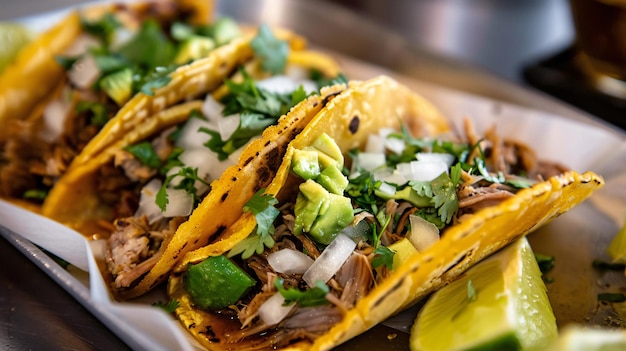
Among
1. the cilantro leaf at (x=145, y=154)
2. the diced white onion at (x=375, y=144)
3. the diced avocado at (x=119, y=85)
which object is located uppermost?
the diced avocado at (x=119, y=85)

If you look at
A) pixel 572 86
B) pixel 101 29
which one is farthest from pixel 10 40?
pixel 572 86

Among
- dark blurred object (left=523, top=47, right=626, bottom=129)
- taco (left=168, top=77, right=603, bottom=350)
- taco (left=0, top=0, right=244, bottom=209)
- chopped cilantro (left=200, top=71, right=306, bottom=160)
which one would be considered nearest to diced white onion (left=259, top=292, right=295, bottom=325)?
taco (left=168, top=77, right=603, bottom=350)

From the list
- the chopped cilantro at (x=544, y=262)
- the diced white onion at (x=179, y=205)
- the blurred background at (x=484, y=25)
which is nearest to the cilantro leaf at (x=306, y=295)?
the diced white onion at (x=179, y=205)

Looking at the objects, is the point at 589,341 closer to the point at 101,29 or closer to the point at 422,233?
the point at 422,233

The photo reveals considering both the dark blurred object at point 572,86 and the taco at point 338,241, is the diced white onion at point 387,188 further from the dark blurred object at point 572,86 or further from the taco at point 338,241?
the dark blurred object at point 572,86

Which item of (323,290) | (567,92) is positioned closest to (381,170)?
(323,290)

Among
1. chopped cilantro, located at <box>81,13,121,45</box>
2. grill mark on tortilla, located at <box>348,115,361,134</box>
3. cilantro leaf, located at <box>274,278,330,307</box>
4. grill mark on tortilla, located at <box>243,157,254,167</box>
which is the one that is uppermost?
chopped cilantro, located at <box>81,13,121,45</box>

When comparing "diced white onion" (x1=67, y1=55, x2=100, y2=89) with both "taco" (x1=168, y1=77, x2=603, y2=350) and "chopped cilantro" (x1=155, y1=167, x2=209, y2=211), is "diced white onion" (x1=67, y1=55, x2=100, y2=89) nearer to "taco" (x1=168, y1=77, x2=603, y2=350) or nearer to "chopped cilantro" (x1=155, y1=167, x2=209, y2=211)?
"chopped cilantro" (x1=155, y1=167, x2=209, y2=211)
